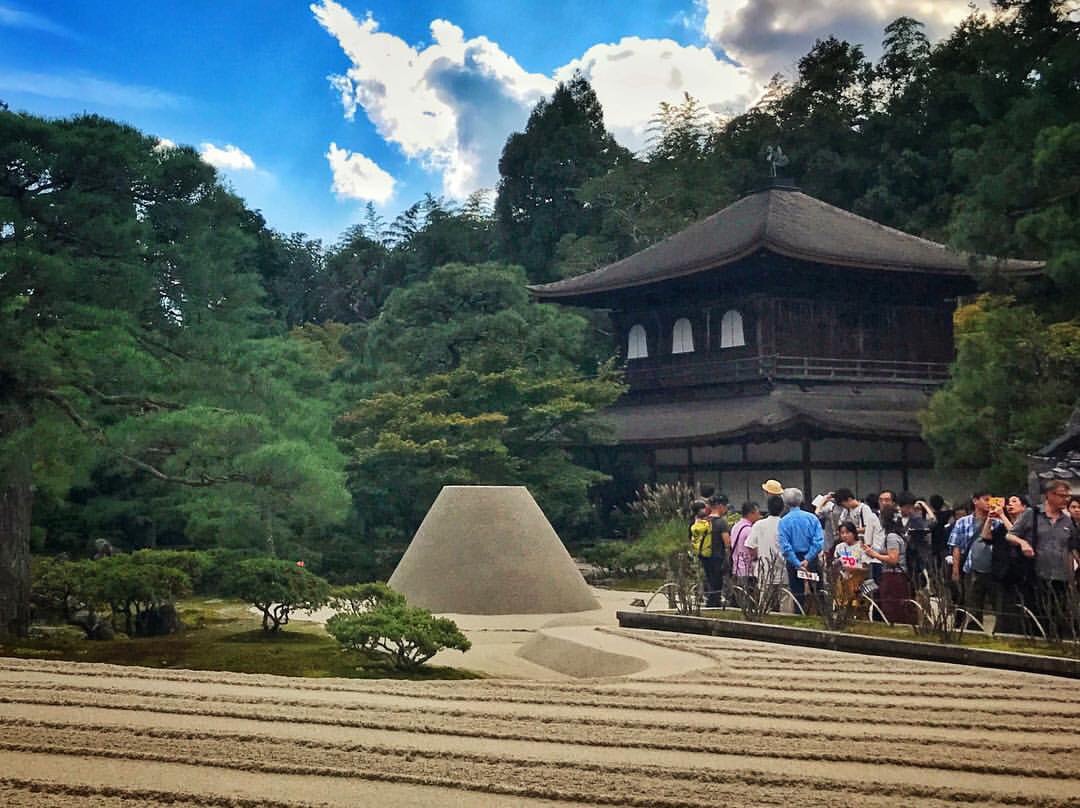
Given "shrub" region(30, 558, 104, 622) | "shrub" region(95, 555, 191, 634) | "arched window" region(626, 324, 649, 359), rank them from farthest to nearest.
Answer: "arched window" region(626, 324, 649, 359)
"shrub" region(30, 558, 104, 622)
"shrub" region(95, 555, 191, 634)

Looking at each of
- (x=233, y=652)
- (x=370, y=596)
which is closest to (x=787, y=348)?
(x=370, y=596)

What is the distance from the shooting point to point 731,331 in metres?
25.4

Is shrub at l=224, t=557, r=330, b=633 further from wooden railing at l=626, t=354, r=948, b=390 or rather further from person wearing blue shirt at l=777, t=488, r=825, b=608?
wooden railing at l=626, t=354, r=948, b=390

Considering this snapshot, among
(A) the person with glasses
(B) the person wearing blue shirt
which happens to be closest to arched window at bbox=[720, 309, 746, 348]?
(B) the person wearing blue shirt

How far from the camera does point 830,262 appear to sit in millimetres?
23703

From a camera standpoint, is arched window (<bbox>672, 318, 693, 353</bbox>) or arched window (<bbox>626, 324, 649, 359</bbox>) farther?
arched window (<bbox>626, 324, 649, 359</bbox>)

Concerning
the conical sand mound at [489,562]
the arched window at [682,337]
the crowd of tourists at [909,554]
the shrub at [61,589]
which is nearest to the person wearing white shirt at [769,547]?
the crowd of tourists at [909,554]

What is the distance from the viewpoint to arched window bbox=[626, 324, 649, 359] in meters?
27.7

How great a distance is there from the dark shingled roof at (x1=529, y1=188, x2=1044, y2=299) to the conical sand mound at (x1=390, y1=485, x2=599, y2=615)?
1122cm

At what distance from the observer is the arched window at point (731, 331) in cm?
2522

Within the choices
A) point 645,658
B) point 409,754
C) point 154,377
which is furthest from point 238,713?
point 154,377

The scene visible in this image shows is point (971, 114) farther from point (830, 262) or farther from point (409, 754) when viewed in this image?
point (409, 754)

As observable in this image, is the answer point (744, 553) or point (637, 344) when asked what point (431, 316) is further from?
point (744, 553)

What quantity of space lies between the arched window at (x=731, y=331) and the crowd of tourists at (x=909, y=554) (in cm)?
1288
